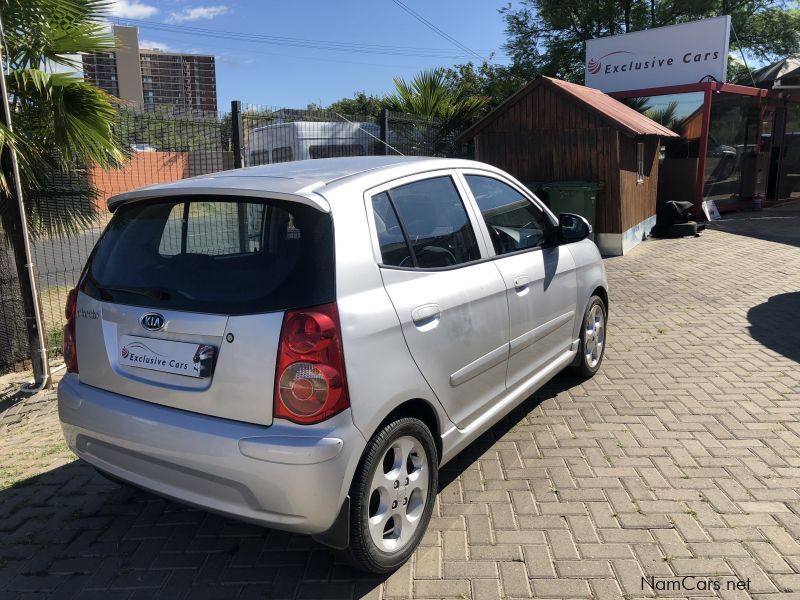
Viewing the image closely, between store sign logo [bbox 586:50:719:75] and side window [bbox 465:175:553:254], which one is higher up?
store sign logo [bbox 586:50:719:75]

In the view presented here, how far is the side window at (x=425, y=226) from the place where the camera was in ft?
9.71

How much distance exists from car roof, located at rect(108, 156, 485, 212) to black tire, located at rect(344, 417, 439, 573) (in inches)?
38.9

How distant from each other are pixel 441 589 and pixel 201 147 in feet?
22.0

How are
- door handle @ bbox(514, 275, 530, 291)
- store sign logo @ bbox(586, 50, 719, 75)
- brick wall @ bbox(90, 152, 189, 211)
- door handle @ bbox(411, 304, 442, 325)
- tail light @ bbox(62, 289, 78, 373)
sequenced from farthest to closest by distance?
store sign logo @ bbox(586, 50, 719, 75)
brick wall @ bbox(90, 152, 189, 211)
door handle @ bbox(514, 275, 530, 291)
tail light @ bbox(62, 289, 78, 373)
door handle @ bbox(411, 304, 442, 325)

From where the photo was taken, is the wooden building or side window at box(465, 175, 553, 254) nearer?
side window at box(465, 175, 553, 254)

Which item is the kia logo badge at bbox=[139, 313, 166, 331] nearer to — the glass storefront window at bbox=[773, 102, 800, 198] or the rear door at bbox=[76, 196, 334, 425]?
the rear door at bbox=[76, 196, 334, 425]

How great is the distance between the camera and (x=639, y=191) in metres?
12.1

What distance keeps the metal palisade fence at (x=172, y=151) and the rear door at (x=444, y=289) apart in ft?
9.43

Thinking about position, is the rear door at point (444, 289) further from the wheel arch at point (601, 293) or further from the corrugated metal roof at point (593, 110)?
the corrugated metal roof at point (593, 110)

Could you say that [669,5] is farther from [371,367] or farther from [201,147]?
[371,367]

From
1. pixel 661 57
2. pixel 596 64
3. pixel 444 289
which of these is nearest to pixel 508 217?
pixel 444 289

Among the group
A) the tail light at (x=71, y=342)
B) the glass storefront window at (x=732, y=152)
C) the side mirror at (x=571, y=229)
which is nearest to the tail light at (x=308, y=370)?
the tail light at (x=71, y=342)

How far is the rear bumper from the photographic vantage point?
2.41 metres

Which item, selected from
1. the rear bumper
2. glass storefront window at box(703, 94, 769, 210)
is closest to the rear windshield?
the rear bumper
